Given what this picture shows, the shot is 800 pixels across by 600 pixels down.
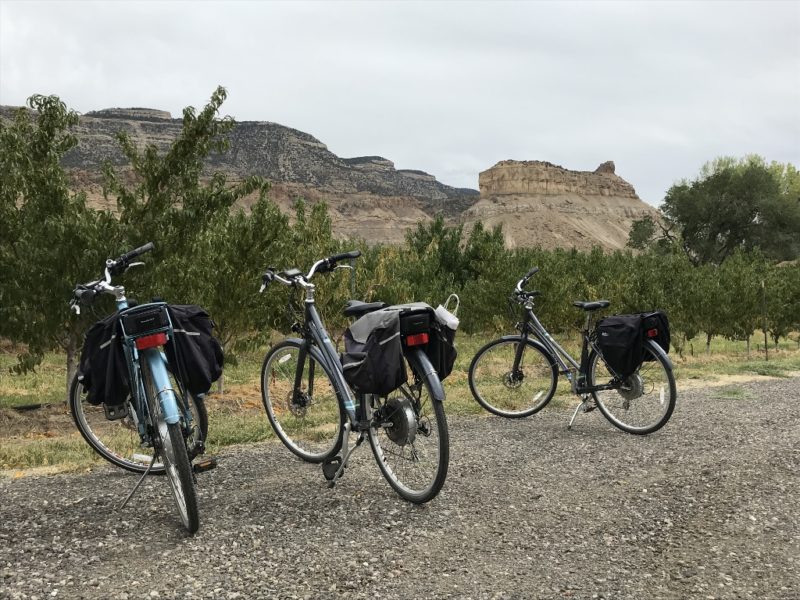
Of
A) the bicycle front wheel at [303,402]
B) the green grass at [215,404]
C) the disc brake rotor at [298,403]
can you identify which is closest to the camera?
the bicycle front wheel at [303,402]

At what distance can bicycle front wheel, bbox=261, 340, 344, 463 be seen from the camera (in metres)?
4.53

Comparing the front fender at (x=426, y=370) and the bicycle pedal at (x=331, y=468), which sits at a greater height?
the front fender at (x=426, y=370)

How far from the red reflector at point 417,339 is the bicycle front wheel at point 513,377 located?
3.01 m

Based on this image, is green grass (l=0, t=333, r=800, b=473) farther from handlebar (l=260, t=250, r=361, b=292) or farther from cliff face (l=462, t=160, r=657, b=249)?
cliff face (l=462, t=160, r=657, b=249)

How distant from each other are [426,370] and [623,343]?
2.83 meters

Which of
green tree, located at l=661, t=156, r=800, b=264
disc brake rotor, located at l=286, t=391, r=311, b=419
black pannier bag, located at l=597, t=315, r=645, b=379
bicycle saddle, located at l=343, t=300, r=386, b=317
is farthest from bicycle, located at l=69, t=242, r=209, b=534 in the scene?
green tree, located at l=661, t=156, r=800, b=264

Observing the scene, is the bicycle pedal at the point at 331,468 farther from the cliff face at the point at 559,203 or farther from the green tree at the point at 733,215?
the cliff face at the point at 559,203

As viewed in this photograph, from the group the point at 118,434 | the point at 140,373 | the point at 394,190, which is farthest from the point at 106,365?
the point at 394,190

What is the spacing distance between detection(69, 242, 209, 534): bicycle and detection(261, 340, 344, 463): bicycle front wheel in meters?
0.73

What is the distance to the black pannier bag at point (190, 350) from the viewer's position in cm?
377

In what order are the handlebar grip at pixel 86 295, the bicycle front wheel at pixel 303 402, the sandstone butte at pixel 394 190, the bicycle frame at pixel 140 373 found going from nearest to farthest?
1. the bicycle frame at pixel 140 373
2. the handlebar grip at pixel 86 295
3. the bicycle front wheel at pixel 303 402
4. the sandstone butte at pixel 394 190

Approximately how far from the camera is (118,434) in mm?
4609

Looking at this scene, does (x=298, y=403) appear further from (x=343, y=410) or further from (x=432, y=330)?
(x=432, y=330)

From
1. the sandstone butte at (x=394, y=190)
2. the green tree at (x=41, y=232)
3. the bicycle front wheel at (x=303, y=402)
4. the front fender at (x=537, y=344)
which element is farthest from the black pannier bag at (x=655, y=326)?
the sandstone butte at (x=394, y=190)
